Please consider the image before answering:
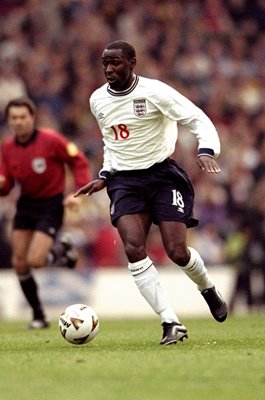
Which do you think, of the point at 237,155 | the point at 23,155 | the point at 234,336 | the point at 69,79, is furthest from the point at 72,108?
the point at 234,336

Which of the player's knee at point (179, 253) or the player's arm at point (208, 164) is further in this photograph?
the player's knee at point (179, 253)

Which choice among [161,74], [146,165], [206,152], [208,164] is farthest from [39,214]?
[161,74]

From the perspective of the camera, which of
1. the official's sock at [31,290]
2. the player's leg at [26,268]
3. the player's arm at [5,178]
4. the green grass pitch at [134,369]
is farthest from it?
the official's sock at [31,290]

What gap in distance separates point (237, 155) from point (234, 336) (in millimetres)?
11139

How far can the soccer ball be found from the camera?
9.78 m

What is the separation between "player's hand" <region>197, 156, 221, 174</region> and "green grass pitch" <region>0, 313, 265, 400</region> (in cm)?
133

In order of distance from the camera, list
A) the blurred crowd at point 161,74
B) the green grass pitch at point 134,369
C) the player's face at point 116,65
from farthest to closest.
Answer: the blurred crowd at point 161,74, the player's face at point 116,65, the green grass pitch at point 134,369

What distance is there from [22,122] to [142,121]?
12.3 ft

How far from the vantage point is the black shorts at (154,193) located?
10055 millimetres

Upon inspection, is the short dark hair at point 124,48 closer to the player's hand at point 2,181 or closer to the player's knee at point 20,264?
the player's hand at point 2,181

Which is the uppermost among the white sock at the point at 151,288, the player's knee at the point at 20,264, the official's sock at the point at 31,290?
the white sock at the point at 151,288

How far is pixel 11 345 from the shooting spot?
1042 centimetres

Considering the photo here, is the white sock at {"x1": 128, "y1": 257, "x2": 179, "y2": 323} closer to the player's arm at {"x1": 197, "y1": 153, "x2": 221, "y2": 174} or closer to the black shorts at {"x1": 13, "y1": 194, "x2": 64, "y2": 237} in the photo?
the player's arm at {"x1": 197, "y1": 153, "x2": 221, "y2": 174}

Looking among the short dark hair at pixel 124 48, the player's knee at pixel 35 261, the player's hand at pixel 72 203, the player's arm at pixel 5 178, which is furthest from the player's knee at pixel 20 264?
the short dark hair at pixel 124 48
